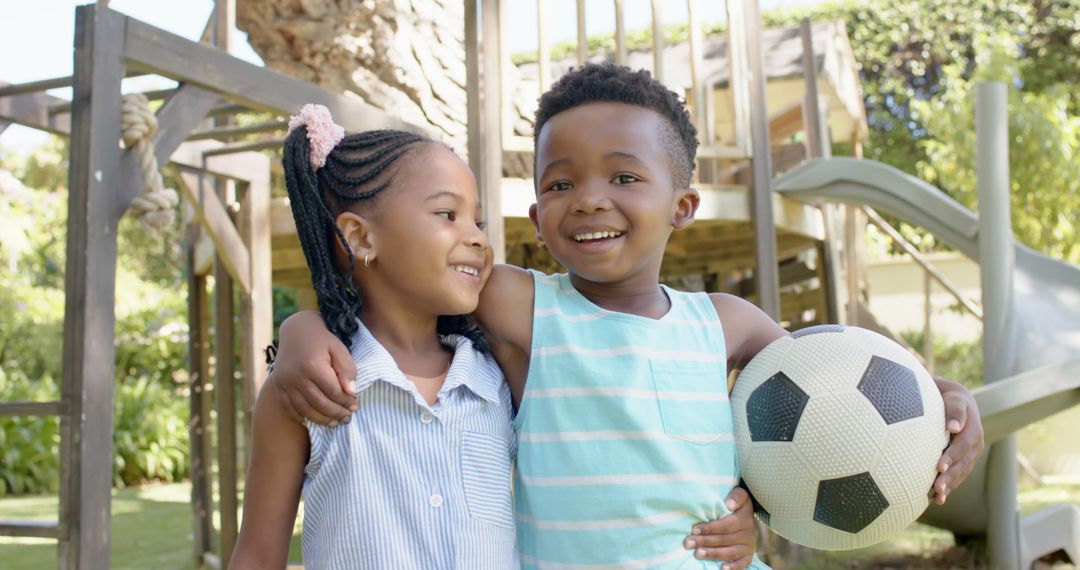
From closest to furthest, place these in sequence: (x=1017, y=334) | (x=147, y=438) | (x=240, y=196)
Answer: (x=1017, y=334) < (x=240, y=196) < (x=147, y=438)

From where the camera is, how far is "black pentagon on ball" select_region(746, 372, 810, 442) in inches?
73.0

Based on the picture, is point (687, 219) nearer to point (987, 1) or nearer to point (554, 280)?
point (554, 280)

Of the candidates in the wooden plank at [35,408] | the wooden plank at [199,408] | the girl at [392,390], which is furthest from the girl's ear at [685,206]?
the wooden plank at [199,408]

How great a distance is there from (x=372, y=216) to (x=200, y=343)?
492 centimetres

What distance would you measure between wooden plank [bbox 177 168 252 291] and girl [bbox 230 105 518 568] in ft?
11.4

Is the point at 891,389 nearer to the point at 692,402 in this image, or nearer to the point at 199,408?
the point at 692,402

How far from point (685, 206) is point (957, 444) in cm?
71

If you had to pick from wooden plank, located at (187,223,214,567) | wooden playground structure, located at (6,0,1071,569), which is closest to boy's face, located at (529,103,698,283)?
wooden playground structure, located at (6,0,1071,569)

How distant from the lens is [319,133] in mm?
1845

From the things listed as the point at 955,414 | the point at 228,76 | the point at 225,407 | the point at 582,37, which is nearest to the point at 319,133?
the point at 955,414

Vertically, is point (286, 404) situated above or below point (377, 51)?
below

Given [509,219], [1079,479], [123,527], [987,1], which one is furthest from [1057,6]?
[123,527]

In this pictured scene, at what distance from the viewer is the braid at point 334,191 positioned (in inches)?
71.1

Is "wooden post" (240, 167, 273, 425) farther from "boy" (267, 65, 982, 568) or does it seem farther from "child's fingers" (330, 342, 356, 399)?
"child's fingers" (330, 342, 356, 399)
